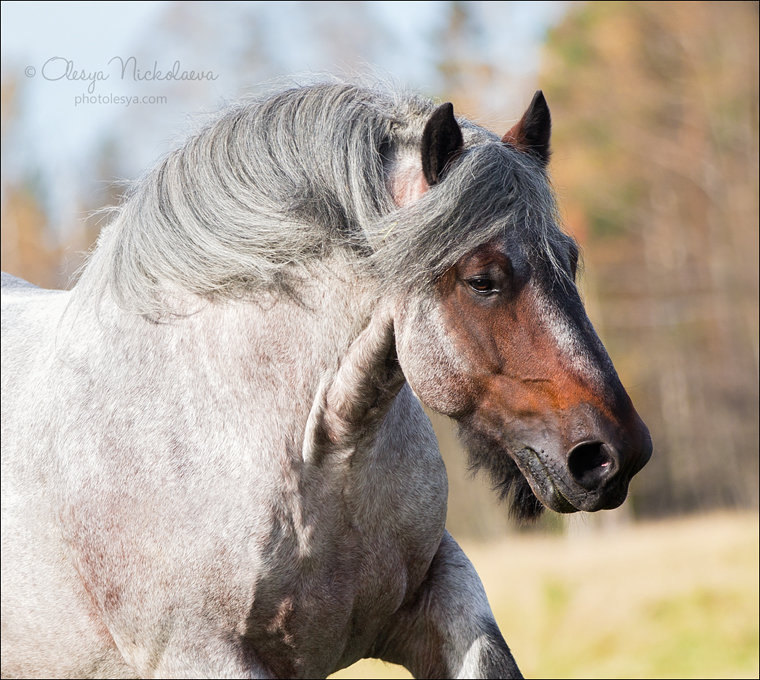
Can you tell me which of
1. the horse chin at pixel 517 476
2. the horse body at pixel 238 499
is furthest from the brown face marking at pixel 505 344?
the horse body at pixel 238 499

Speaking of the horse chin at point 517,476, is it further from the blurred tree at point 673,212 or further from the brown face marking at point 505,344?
the blurred tree at point 673,212

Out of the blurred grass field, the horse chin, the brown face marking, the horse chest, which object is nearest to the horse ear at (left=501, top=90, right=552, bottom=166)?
the brown face marking

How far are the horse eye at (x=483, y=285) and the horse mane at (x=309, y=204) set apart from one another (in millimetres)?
97

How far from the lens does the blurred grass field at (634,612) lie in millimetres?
7121

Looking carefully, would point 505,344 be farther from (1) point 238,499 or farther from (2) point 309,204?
(1) point 238,499

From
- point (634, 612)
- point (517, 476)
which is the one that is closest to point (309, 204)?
point (517, 476)

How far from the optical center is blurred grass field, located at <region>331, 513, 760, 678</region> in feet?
23.4

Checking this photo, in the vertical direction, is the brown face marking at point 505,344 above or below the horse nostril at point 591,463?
above

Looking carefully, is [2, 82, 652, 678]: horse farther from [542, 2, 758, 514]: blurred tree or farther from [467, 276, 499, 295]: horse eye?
[542, 2, 758, 514]: blurred tree

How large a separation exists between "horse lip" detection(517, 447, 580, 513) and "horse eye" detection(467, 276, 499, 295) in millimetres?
535

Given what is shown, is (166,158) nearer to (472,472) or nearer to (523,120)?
(523,120)

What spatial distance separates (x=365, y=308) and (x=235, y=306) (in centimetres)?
51

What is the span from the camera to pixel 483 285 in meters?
3.09

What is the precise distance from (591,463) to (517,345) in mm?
444
